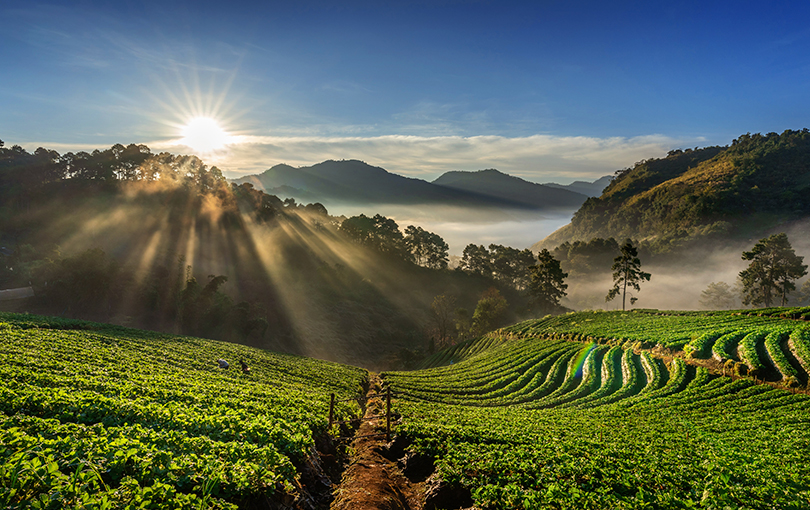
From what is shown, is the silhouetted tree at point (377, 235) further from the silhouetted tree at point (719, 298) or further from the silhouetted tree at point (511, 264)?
the silhouetted tree at point (719, 298)

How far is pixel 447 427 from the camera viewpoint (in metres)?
19.1

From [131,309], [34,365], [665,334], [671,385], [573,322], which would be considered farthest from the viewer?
[131,309]

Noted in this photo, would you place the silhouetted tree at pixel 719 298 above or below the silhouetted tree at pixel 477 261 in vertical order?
below

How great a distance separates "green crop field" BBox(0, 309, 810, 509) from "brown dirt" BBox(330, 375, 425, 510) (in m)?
1.23

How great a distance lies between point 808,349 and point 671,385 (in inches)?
393

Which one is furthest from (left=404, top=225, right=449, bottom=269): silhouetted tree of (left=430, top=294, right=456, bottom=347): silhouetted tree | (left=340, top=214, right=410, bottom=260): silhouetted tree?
(left=430, top=294, right=456, bottom=347): silhouetted tree

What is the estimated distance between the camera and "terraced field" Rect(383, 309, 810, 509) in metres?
11.1

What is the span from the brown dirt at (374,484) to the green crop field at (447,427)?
1230 millimetres

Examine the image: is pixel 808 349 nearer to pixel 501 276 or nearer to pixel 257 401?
pixel 257 401

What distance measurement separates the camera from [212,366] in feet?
104

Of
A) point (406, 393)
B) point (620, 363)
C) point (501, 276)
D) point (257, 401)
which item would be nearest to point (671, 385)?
point (620, 363)

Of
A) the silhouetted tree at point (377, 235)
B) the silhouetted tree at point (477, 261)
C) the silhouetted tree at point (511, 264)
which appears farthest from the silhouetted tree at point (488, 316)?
the silhouetted tree at point (377, 235)

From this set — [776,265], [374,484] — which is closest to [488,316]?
[776,265]

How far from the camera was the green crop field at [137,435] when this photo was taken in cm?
683
